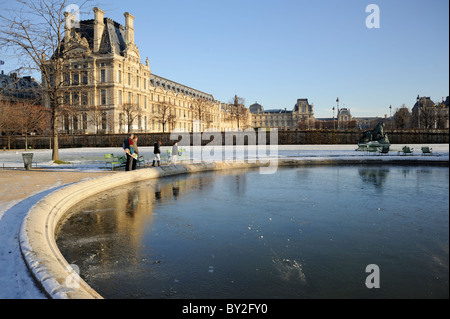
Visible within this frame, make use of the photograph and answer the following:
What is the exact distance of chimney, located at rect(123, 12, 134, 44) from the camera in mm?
64694

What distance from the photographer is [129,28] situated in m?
65.4

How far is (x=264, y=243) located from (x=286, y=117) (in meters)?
147

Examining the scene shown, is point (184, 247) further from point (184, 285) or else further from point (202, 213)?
point (202, 213)

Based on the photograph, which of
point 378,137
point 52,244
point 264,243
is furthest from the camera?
point 378,137

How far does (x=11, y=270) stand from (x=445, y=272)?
4.47 metres

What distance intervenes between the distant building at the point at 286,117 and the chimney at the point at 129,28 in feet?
269

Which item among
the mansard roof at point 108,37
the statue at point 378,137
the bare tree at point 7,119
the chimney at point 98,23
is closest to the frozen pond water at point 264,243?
the statue at point 378,137

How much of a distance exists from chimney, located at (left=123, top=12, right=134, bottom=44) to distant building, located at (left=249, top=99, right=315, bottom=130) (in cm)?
8192

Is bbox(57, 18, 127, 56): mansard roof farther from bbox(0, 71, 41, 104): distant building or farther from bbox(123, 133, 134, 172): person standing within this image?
bbox(123, 133, 134, 172): person standing

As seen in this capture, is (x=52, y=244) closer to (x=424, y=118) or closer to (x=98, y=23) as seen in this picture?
(x=98, y=23)

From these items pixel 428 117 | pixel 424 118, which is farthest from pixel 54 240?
pixel 428 117

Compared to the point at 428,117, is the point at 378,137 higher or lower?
lower

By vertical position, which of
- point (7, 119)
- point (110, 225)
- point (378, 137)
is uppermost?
point (7, 119)
